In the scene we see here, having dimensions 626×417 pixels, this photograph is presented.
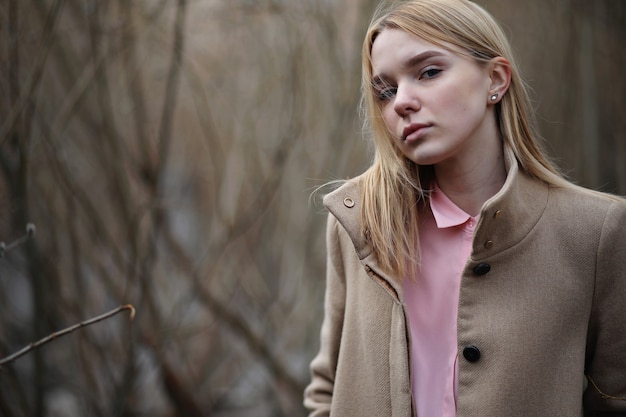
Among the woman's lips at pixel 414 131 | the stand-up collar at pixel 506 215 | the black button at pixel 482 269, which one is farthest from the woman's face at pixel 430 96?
the black button at pixel 482 269

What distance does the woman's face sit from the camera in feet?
5.09

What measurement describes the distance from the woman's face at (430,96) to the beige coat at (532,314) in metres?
0.17

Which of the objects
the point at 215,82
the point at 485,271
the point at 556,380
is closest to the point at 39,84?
the point at 215,82

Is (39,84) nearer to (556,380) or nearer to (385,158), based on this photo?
(385,158)

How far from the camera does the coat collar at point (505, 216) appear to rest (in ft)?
5.07

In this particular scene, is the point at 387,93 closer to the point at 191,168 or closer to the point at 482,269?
the point at 482,269

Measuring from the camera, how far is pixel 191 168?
4172mm

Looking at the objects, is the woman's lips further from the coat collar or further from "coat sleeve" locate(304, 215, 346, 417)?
"coat sleeve" locate(304, 215, 346, 417)

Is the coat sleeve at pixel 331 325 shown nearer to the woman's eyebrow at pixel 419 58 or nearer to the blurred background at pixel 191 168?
the woman's eyebrow at pixel 419 58

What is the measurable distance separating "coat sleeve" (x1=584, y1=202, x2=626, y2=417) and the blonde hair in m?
0.18

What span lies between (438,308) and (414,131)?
17.2 inches

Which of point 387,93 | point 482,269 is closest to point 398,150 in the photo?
point 387,93

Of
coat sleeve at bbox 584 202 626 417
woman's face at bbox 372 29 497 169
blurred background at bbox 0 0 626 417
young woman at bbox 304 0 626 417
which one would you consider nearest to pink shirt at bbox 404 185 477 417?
young woman at bbox 304 0 626 417

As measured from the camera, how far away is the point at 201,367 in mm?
4176
